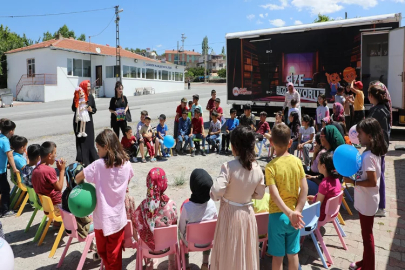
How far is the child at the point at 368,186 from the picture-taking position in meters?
3.17

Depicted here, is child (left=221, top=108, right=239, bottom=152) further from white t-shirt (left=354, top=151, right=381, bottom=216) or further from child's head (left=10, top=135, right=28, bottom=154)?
white t-shirt (left=354, top=151, right=381, bottom=216)

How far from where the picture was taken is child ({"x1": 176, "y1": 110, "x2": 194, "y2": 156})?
355 inches

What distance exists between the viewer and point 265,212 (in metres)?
3.33

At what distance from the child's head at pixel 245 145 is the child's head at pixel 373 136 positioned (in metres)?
1.43

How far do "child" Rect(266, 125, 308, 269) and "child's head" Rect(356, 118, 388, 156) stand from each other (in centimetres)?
101

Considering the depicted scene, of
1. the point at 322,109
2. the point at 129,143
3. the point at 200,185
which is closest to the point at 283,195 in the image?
the point at 200,185

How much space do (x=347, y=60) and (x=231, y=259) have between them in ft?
31.4

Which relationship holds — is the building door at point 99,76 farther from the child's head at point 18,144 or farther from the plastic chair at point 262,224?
the plastic chair at point 262,224

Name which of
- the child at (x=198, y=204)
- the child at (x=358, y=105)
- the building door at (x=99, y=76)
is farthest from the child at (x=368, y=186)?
the building door at (x=99, y=76)

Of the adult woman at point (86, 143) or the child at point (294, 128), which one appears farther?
the child at point (294, 128)

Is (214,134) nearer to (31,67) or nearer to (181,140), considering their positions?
(181,140)

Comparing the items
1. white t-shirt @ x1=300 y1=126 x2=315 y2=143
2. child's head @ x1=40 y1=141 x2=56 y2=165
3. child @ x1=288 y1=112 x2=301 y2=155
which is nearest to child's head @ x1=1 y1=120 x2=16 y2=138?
→ child's head @ x1=40 y1=141 x2=56 y2=165

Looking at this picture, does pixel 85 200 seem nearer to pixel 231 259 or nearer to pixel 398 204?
pixel 231 259

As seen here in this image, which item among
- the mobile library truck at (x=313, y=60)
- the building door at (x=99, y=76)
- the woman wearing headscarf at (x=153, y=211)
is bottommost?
the woman wearing headscarf at (x=153, y=211)
